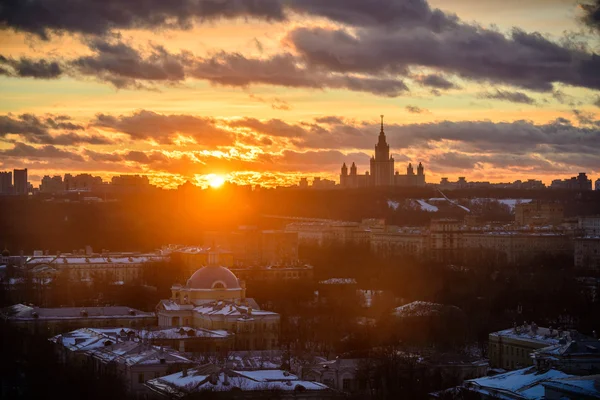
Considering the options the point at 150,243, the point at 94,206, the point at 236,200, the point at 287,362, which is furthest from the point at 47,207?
the point at 287,362

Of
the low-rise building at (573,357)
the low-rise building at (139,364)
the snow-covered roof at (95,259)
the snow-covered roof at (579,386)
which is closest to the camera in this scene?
the snow-covered roof at (579,386)

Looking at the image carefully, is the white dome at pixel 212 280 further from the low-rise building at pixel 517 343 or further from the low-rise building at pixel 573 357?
the low-rise building at pixel 573 357

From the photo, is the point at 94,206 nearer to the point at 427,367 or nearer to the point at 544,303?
the point at 544,303

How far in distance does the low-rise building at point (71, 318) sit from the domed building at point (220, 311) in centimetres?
71

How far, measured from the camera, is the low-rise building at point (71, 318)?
35531mm

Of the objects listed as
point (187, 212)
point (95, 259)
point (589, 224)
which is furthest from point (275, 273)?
point (187, 212)

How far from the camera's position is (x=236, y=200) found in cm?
9412

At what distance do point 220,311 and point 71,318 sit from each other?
3977 millimetres

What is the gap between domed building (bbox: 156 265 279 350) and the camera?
3353 centimetres

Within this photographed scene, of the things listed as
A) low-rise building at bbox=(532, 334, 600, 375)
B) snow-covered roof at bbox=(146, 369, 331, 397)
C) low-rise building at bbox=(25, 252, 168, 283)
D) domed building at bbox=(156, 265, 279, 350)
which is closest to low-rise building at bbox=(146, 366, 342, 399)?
snow-covered roof at bbox=(146, 369, 331, 397)

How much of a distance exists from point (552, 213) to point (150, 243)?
2854 cm

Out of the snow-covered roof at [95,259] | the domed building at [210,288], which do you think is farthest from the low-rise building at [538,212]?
the domed building at [210,288]

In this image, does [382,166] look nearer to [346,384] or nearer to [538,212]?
[538,212]

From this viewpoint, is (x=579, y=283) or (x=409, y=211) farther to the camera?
(x=409, y=211)
